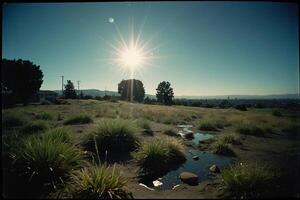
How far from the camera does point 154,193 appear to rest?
531cm

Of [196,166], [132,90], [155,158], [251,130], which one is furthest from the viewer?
[132,90]

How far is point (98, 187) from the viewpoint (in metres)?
4.67

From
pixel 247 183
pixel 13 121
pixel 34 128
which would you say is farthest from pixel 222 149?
pixel 13 121

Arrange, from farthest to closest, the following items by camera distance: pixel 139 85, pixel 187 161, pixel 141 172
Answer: pixel 139 85, pixel 187 161, pixel 141 172

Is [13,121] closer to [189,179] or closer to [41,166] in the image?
[41,166]

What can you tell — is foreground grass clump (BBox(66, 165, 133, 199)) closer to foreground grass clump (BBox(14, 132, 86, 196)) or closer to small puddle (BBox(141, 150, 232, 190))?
foreground grass clump (BBox(14, 132, 86, 196))

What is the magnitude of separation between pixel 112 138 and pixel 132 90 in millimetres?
73306

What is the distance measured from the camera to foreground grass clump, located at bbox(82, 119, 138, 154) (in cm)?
856

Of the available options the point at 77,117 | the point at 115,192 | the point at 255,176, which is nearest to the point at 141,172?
the point at 115,192

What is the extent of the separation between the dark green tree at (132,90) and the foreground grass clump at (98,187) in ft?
249

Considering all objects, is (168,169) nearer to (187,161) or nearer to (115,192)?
(187,161)

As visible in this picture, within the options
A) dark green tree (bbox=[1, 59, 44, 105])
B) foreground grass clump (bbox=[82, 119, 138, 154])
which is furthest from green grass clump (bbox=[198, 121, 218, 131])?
dark green tree (bbox=[1, 59, 44, 105])

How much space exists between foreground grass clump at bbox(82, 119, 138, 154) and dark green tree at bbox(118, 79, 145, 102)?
2823 inches

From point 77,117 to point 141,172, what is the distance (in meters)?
9.70
